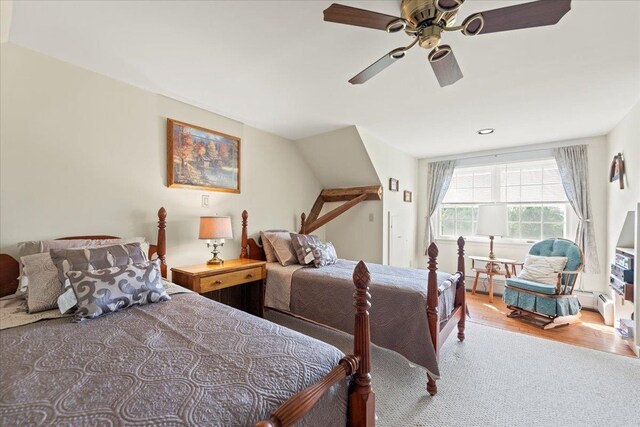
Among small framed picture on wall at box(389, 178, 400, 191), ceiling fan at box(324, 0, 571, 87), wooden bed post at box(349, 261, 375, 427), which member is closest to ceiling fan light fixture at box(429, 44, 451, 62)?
ceiling fan at box(324, 0, 571, 87)

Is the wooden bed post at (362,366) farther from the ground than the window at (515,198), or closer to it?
closer to it

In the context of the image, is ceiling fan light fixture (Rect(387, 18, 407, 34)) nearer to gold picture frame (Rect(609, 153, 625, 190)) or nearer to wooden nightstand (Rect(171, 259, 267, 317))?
wooden nightstand (Rect(171, 259, 267, 317))

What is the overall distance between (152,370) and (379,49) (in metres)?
2.15

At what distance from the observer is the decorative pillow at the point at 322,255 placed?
2.95 metres

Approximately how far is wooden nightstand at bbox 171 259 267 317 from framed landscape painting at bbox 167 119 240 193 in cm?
88

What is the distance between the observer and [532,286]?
3.20 metres

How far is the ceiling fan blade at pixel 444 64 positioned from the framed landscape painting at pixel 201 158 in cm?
233

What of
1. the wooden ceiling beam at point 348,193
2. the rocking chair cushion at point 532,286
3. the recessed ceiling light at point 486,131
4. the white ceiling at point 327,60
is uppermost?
the white ceiling at point 327,60

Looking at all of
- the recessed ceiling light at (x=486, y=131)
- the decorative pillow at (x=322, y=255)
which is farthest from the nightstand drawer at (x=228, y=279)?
the recessed ceiling light at (x=486, y=131)

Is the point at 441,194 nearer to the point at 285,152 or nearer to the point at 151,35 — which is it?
the point at 285,152

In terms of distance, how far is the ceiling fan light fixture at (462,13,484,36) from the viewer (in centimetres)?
118

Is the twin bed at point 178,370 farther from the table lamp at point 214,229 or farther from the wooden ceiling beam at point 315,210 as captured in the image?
the wooden ceiling beam at point 315,210

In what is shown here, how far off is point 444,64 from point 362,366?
1.68 metres

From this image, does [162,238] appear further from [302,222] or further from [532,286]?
[532,286]
